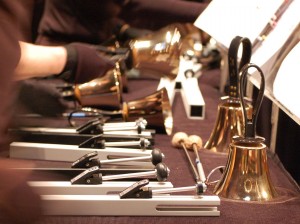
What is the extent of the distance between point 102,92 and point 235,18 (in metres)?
0.46

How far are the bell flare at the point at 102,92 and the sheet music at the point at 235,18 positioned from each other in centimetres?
32

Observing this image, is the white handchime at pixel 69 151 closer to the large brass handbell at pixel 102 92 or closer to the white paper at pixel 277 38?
the white paper at pixel 277 38

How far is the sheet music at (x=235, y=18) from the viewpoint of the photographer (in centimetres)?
170

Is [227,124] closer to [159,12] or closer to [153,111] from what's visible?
[153,111]

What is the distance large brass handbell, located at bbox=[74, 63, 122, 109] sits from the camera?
1.95m

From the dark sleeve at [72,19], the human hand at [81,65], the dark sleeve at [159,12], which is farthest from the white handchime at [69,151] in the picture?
the dark sleeve at [72,19]

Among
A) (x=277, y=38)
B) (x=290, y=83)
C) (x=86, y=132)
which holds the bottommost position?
(x=86, y=132)

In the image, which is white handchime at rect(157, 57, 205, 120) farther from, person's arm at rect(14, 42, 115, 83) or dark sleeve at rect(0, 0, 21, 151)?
dark sleeve at rect(0, 0, 21, 151)

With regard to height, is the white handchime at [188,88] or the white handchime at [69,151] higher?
the white handchime at [188,88]

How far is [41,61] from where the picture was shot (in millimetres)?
1628

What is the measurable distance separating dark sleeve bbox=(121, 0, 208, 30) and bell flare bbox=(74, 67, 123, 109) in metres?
0.57

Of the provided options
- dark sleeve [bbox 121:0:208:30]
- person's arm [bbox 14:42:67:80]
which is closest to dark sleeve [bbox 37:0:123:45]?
dark sleeve [bbox 121:0:208:30]

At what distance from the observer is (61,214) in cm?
106

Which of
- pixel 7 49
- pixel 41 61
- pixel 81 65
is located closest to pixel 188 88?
pixel 81 65
